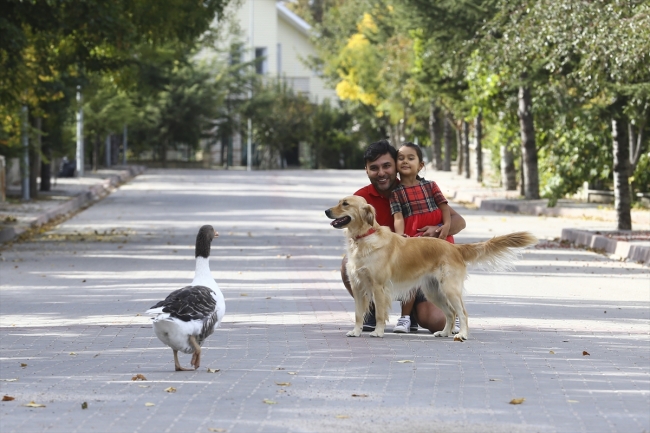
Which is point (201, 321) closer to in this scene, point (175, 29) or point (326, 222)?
point (175, 29)

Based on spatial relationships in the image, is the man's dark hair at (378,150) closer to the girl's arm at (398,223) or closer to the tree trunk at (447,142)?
the girl's arm at (398,223)

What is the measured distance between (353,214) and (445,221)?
115 centimetres

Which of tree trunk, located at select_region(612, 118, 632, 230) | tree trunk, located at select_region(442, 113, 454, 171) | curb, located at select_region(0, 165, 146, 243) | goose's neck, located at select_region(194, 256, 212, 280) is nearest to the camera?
goose's neck, located at select_region(194, 256, 212, 280)

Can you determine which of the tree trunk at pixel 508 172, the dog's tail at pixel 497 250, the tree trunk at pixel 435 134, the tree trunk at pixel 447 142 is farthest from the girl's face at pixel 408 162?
the tree trunk at pixel 435 134

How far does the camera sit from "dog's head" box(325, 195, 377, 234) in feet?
35.4

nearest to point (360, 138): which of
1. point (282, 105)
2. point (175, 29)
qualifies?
point (282, 105)

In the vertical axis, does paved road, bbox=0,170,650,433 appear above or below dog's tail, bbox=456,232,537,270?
below

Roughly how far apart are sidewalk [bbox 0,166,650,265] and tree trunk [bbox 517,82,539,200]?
1.68 feet

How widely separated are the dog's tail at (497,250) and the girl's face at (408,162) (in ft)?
2.69

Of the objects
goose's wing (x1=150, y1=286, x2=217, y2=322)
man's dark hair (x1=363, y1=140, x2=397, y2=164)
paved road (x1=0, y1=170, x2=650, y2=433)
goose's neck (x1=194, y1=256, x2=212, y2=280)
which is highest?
man's dark hair (x1=363, y1=140, x2=397, y2=164)

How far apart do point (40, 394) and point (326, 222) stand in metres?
21.9

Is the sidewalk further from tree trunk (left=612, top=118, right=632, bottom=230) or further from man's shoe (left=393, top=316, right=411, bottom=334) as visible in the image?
man's shoe (left=393, top=316, right=411, bottom=334)

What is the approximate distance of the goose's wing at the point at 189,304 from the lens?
8.65 m

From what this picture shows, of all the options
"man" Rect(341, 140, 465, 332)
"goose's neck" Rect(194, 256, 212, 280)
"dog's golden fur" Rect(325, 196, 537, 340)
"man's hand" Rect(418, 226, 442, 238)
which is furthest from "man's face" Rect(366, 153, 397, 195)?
"goose's neck" Rect(194, 256, 212, 280)
